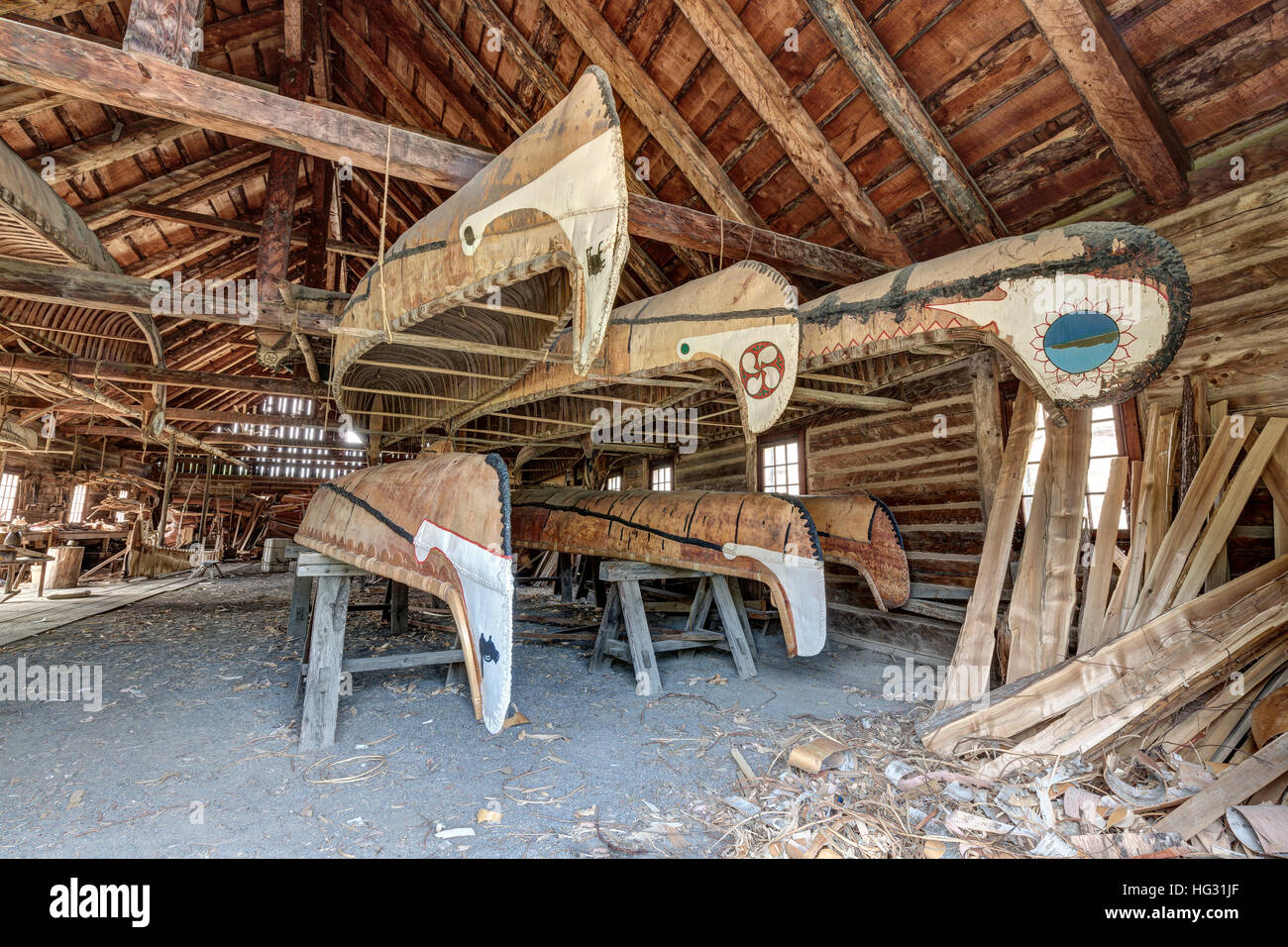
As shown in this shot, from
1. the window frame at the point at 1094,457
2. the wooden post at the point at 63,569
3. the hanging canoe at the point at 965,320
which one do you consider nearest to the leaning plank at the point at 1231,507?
the window frame at the point at 1094,457

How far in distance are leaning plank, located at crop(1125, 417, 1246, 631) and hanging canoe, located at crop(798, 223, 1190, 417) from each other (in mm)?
1411

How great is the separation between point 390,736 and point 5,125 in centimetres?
715

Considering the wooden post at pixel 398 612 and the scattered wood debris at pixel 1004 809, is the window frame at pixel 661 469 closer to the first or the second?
the wooden post at pixel 398 612

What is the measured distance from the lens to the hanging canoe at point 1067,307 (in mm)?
2574

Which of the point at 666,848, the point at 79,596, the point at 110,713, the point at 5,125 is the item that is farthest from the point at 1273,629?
the point at 79,596

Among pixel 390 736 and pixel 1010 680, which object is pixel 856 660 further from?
pixel 390 736

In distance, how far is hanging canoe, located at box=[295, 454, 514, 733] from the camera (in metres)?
2.43

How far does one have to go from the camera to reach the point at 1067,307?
9.00 feet

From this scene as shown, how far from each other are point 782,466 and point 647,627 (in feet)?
12.3

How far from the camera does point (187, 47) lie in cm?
310

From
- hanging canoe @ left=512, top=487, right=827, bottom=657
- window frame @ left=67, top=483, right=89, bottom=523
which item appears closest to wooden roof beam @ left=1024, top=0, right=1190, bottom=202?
hanging canoe @ left=512, top=487, right=827, bottom=657

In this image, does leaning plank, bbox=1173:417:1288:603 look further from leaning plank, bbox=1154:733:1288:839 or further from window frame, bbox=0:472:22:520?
window frame, bbox=0:472:22:520

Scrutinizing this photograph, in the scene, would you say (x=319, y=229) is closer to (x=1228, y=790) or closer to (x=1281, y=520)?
(x=1228, y=790)
